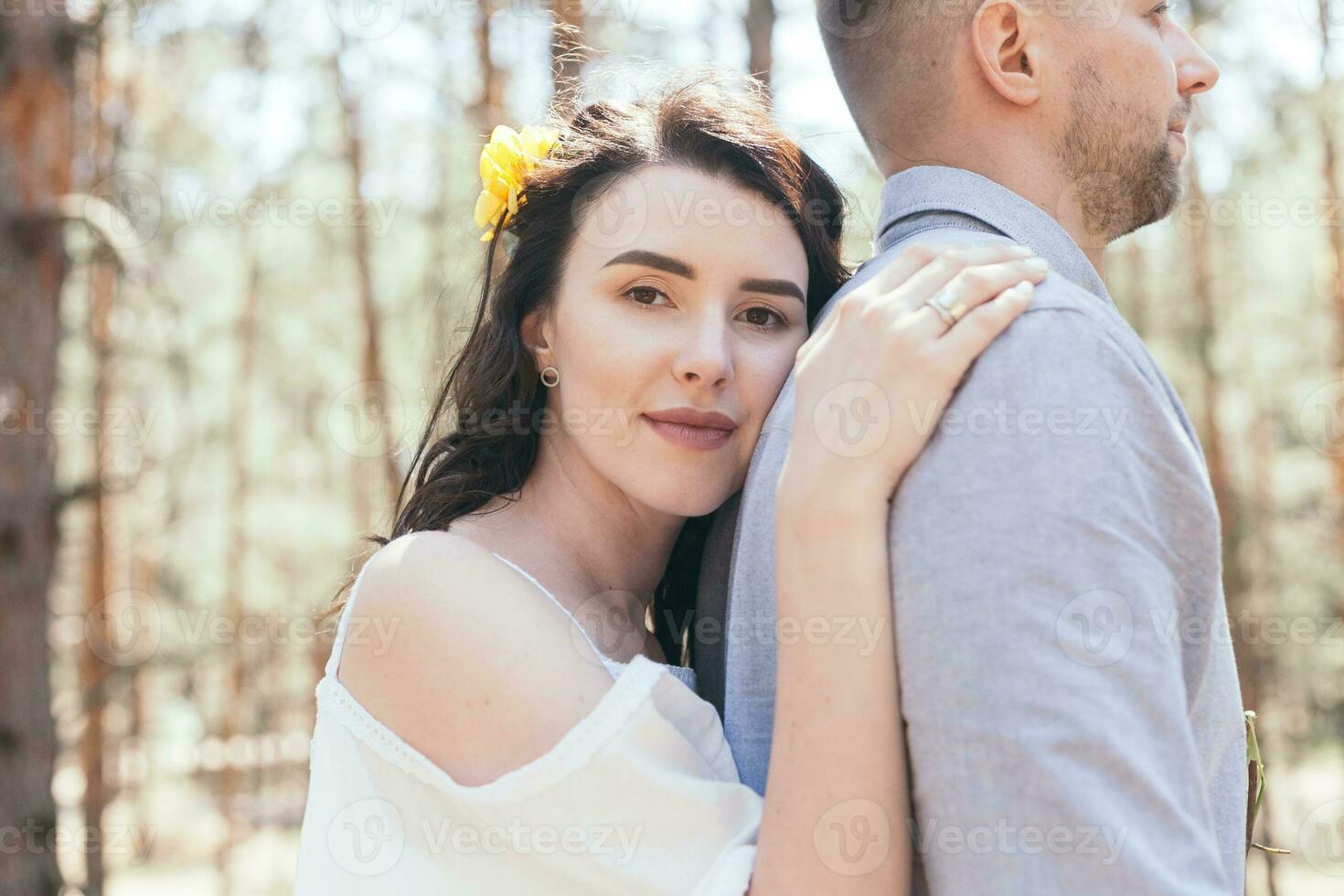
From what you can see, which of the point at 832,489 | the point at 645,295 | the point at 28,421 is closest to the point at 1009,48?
the point at 645,295

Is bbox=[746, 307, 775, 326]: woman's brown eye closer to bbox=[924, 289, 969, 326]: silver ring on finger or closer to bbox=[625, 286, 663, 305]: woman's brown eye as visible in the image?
bbox=[625, 286, 663, 305]: woman's brown eye

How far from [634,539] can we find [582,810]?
0.82 metres

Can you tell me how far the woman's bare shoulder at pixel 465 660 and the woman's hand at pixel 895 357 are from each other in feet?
1.58

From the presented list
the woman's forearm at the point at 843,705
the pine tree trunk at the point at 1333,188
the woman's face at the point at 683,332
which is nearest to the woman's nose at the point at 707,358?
the woman's face at the point at 683,332

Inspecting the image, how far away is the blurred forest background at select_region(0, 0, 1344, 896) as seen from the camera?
35.0 feet

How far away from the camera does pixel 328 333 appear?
51.0 ft

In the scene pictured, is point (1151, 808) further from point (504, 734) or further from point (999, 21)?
point (999, 21)

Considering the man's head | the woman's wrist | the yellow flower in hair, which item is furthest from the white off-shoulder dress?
the yellow flower in hair

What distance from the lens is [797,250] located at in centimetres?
213

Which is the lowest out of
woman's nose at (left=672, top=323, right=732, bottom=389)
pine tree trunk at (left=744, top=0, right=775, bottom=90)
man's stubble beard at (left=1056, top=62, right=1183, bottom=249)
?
woman's nose at (left=672, top=323, right=732, bottom=389)

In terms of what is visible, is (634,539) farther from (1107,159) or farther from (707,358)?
(1107,159)

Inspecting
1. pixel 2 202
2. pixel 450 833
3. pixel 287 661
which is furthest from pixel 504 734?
pixel 287 661

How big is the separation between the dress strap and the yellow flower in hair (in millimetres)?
803

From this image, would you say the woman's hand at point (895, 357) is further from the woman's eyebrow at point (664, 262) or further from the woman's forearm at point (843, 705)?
the woman's eyebrow at point (664, 262)
